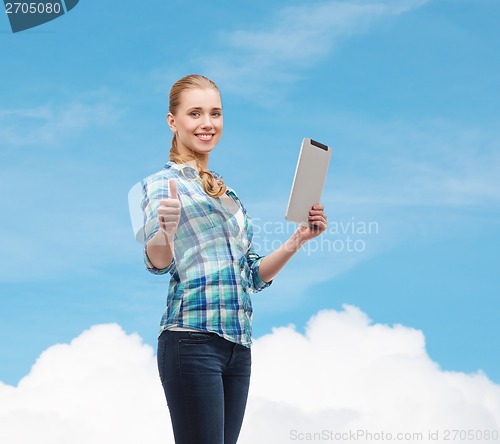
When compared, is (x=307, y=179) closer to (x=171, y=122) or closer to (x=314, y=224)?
(x=314, y=224)

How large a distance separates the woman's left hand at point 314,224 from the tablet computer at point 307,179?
0.03 meters

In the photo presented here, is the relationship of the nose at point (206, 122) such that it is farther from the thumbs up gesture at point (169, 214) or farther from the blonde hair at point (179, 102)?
the thumbs up gesture at point (169, 214)

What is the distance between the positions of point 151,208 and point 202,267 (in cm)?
40

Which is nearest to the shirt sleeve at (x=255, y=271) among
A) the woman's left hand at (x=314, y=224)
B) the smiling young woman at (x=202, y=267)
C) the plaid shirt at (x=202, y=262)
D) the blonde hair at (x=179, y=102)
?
the smiling young woman at (x=202, y=267)

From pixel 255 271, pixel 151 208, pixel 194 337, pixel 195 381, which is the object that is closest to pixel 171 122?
pixel 151 208

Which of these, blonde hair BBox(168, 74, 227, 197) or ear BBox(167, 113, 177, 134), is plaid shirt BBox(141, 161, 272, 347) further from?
ear BBox(167, 113, 177, 134)

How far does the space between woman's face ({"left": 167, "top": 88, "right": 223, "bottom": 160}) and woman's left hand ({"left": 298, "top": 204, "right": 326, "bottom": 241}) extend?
0.69m

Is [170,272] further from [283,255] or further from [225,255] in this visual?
[283,255]

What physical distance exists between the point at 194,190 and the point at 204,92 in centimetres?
57

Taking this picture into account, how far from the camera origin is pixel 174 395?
339 cm

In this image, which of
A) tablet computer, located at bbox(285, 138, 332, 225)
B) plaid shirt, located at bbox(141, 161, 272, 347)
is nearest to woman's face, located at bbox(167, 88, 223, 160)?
plaid shirt, located at bbox(141, 161, 272, 347)

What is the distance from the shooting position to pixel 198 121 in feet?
12.6

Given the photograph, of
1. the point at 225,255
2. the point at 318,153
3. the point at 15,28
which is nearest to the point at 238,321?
the point at 225,255

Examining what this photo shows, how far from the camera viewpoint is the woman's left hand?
3939 millimetres
